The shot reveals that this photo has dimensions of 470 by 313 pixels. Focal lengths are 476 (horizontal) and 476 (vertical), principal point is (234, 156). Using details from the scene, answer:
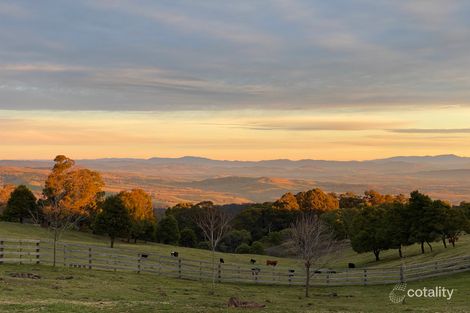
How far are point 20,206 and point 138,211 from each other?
20.9 m

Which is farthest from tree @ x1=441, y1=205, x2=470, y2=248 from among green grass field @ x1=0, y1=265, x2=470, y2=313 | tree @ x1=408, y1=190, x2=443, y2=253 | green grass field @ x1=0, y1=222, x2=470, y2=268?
green grass field @ x1=0, y1=265, x2=470, y2=313

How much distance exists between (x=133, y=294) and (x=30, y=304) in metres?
7.24

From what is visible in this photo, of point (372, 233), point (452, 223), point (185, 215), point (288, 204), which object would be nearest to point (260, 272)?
point (372, 233)

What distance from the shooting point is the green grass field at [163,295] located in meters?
22.0

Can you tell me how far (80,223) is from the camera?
8369cm

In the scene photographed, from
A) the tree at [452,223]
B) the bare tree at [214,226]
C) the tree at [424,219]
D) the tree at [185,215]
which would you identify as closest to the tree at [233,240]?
the tree at [185,215]

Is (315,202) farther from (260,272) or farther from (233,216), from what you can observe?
(260,272)

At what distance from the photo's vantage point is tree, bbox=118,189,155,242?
75.8 metres

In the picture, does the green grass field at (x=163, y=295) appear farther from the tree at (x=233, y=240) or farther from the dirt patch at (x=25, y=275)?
the tree at (x=233, y=240)

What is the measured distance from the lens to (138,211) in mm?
78375

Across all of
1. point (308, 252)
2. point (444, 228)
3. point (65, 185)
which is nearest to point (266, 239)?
point (65, 185)

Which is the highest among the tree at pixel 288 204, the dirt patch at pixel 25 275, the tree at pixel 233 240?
the dirt patch at pixel 25 275

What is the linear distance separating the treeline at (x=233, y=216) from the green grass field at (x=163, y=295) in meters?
8.15

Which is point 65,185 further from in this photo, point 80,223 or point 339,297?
point 339,297
